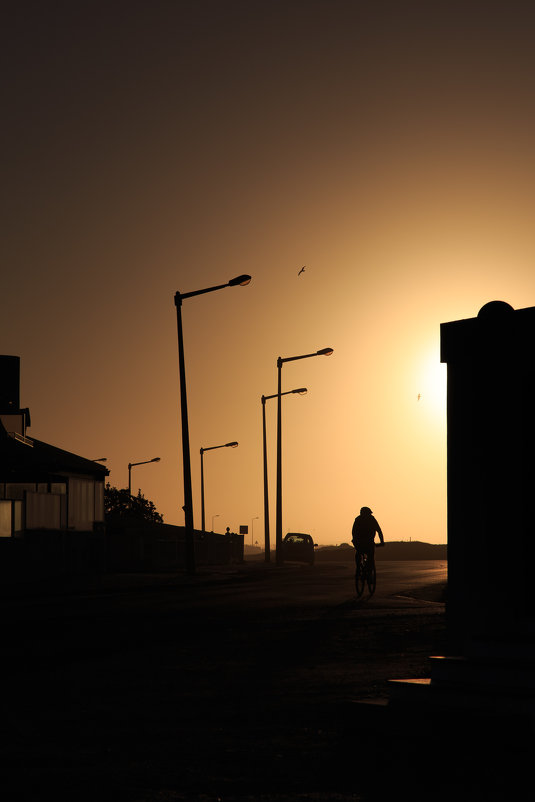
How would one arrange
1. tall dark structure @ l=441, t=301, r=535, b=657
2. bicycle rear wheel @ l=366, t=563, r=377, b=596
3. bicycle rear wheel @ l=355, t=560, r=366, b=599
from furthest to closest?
bicycle rear wheel @ l=366, t=563, r=377, b=596 < bicycle rear wheel @ l=355, t=560, r=366, b=599 < tall dark structure @ l=441, t=301, r=535, b=657

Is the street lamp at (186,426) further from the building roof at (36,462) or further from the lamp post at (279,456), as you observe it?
the lamp post at (279,456)

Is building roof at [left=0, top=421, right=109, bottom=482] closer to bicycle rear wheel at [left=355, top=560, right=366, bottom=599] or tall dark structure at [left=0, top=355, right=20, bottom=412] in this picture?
tall dark structure at [left=0, top=355, right=20, bottom=412]

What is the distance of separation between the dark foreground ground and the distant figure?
27.7 ft

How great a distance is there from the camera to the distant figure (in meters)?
25.4

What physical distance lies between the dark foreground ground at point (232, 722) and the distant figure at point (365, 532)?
845cm

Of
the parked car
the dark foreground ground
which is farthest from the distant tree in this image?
the dark foreground ground

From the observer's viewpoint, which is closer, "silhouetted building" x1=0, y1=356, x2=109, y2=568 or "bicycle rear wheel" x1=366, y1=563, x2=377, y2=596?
"bicycle rear wheel" x1=366, y1=563, x2=377, y2=596

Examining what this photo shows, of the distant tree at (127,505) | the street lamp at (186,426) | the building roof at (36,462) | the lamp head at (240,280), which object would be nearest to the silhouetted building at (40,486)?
the building roof at (36,462)

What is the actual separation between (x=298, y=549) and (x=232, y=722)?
172 ft

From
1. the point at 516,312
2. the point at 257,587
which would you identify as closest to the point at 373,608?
the point at 257,587

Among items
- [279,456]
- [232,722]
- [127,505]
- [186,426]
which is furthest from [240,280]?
[127,505]

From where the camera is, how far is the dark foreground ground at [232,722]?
245 inches

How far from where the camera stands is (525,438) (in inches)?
283

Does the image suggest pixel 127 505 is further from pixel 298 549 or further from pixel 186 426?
pixel 186 426
